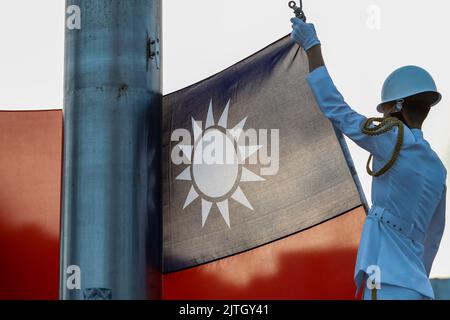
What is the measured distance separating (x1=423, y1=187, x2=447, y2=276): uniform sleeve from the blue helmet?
2.57ft

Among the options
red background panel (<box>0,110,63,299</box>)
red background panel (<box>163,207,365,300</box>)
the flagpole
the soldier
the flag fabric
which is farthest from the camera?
red background panel (<box>0,110,63,299</box>)

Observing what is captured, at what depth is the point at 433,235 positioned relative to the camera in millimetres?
6488

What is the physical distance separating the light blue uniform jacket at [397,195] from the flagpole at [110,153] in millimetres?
1983

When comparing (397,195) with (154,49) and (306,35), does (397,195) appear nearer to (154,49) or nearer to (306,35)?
(306,35)

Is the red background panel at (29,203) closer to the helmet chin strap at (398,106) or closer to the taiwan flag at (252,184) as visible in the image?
the taiwan flag at (252,184)

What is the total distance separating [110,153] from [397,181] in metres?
2.49

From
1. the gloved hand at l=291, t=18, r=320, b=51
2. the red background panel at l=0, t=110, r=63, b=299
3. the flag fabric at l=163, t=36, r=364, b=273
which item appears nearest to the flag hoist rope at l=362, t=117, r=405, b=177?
the gloved hand at l=291, t=18, r=320, b=51

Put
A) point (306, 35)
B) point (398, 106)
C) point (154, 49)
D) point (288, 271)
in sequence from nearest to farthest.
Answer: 1. point (398, 106)
2. point (306, 35)
3. point (154, 49)
4. point (288, 271)

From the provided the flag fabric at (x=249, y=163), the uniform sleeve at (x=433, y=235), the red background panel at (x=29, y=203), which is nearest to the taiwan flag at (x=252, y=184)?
the flag fabric at (x=249, y=163)

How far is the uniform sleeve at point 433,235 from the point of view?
6438 mm

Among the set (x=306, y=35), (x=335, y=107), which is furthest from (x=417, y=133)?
(x=306, y=35)

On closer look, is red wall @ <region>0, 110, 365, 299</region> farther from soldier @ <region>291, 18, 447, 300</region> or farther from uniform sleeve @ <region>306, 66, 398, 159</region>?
uniform sleeve @ <region>306, 66, 398, 159</region>

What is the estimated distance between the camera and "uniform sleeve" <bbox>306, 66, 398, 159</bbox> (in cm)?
608

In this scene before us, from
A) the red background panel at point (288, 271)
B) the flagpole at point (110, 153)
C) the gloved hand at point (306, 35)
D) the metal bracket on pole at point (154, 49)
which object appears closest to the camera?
the gloved hand at point (306, 35)
